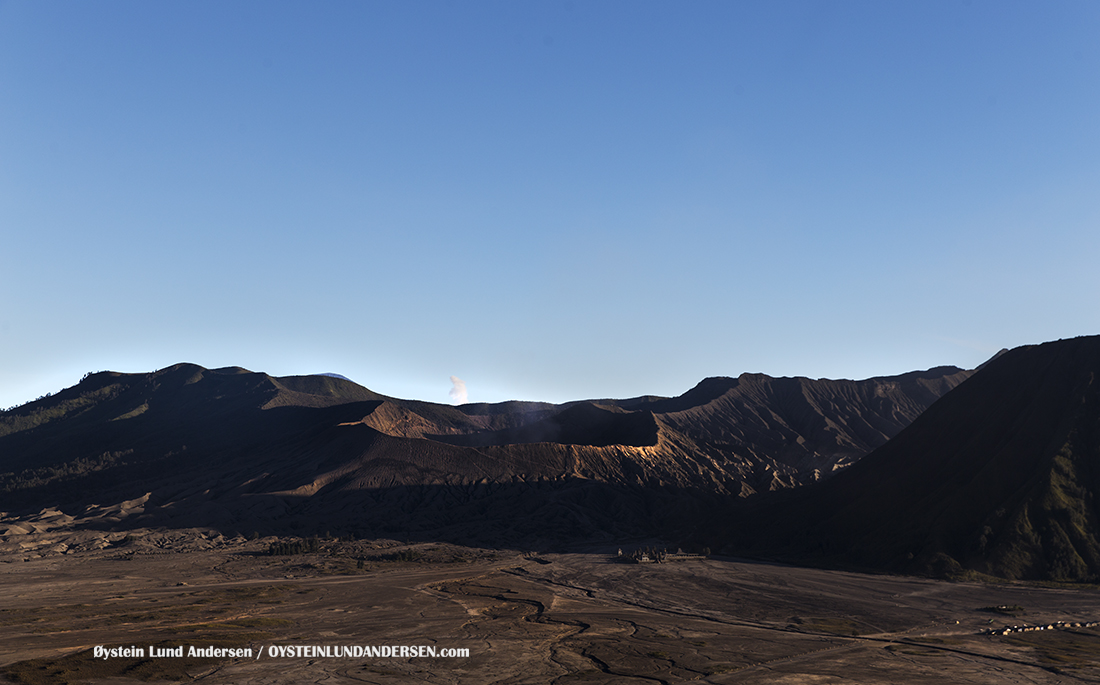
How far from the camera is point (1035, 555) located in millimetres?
90375

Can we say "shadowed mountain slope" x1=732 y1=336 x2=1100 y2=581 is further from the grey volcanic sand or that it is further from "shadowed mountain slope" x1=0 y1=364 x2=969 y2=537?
"shadowed mountain slope" x1=0 y1=364 x2=969 y2=537

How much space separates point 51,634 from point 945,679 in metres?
62.0

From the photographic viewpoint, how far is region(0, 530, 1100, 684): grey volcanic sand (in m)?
48.8

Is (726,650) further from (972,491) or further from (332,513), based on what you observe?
(332,513)

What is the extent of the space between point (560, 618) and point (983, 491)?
67.5 m

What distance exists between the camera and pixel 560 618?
Result: 219 feet

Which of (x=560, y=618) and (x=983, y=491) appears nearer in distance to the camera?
(x=560, y=618)

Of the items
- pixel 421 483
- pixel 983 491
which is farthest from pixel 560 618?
pixel 421 483

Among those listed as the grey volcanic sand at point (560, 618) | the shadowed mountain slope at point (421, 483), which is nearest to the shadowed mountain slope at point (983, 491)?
the grey volcanic sand at point (560, 618)

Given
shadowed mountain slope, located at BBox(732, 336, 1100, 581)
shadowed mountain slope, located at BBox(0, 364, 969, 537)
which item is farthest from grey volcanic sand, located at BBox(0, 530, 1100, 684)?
shadowed mountain slope, located at BBox(0, 364, 969, 537)

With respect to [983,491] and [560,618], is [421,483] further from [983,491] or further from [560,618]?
[983,491]

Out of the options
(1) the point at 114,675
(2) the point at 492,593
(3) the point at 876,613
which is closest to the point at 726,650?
(3) the point at 876,613

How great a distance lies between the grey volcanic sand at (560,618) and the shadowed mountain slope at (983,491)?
10.0 metres

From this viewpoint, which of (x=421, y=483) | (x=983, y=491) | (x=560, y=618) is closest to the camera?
(x=560, y=618)
